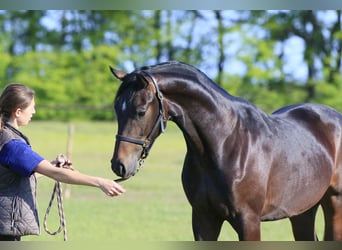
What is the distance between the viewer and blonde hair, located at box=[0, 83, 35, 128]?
327 centimetres

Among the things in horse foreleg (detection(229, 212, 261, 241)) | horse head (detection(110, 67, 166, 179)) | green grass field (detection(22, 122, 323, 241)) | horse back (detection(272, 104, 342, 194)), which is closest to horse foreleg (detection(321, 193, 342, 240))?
horse back (detection(272, 104, 342, 194))

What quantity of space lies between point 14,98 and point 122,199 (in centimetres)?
871

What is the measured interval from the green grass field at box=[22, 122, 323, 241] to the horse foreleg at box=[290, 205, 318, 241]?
231cm

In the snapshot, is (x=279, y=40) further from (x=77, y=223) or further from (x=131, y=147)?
(x=131, y=147)

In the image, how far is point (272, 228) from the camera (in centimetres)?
823

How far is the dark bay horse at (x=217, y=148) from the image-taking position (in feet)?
11.2

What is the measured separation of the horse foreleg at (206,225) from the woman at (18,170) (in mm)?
987

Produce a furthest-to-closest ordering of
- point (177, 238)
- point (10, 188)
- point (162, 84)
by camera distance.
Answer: point (177, 238) < point (162, 84) < point (10, 188)

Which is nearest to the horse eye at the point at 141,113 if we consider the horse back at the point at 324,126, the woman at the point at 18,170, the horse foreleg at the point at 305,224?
the woman at the point at 18,170

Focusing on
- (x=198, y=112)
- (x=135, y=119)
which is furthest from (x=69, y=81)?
(x=135, y=119)

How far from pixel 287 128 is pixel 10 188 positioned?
1840 millimetres

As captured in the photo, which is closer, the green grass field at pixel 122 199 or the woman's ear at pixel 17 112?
the woman's ear at pixel 17 112

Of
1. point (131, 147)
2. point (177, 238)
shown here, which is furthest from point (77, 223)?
point (131, 147)

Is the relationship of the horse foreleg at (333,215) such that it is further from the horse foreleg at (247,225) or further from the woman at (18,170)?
the woman at (18,170)
